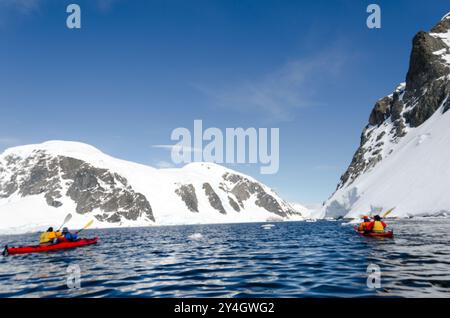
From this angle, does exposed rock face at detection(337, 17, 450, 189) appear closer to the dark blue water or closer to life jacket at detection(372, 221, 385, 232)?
life jacket at detection(372, 221, 385, 232)

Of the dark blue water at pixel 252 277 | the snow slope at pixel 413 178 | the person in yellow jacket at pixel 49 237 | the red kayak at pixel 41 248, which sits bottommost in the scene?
the red kayak at pixel 41 248

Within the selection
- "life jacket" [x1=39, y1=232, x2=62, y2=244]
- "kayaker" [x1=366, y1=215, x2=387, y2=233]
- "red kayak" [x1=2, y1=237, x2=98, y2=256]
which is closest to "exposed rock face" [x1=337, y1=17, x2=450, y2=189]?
"kayaker" [x1=366, y1=215, x2=387, y2=233]

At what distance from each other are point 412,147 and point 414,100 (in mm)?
37884

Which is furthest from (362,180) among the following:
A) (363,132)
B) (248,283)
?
(248,283)

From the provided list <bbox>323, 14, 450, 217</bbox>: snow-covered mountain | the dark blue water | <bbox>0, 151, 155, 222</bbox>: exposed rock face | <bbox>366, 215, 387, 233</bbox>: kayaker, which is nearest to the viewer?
the dark blue water

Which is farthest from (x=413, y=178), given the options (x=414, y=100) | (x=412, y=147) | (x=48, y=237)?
(x=48, y=237)

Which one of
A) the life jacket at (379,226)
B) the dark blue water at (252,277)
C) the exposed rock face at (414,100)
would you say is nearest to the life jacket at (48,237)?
the dark blue water at (252,277)

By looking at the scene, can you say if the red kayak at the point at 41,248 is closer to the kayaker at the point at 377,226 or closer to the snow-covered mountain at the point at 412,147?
the kayaker at the point at 377,226

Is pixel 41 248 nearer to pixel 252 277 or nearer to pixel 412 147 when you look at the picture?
pixel 252 277

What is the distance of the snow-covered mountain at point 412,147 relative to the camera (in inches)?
3334

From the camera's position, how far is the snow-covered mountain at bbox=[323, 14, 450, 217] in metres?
84.7

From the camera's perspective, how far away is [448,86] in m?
117
